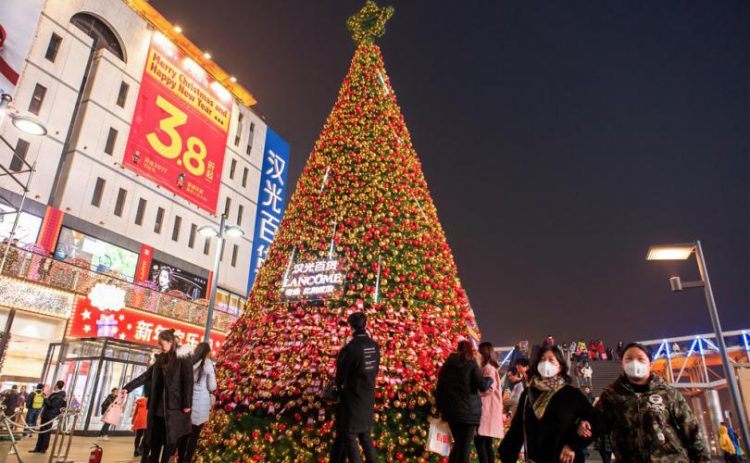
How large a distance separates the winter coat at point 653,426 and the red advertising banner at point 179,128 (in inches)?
966

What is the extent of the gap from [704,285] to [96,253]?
22.1 metres

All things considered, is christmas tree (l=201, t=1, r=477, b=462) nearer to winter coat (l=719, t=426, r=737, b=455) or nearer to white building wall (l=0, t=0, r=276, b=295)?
winter coat (l=719, t=426, r=737, b=455)

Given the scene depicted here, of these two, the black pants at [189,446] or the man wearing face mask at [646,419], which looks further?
the black pants at [189,446]

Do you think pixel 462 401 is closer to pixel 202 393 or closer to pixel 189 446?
pixel 202 393

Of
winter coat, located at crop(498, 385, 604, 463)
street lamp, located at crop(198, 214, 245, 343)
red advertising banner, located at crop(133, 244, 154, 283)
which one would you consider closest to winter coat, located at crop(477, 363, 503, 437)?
winter coat, located at crop(498, 385, 604, 463)

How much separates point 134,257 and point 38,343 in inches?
250

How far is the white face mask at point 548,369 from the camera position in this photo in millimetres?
3518

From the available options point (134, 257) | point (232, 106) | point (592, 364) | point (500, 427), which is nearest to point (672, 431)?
point (500, 427)

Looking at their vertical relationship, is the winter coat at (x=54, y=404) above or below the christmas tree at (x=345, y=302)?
below

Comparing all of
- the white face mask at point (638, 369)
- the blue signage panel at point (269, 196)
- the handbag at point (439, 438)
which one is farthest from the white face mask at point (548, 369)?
the blue signage panel at point (269, 196)

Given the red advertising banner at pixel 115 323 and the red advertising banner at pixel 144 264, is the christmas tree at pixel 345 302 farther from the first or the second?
the red advertising banner at pixel 144 264

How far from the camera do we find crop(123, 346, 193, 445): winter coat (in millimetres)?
4863

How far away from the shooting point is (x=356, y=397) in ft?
14.1

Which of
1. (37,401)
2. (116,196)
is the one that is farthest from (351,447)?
(116,196)
